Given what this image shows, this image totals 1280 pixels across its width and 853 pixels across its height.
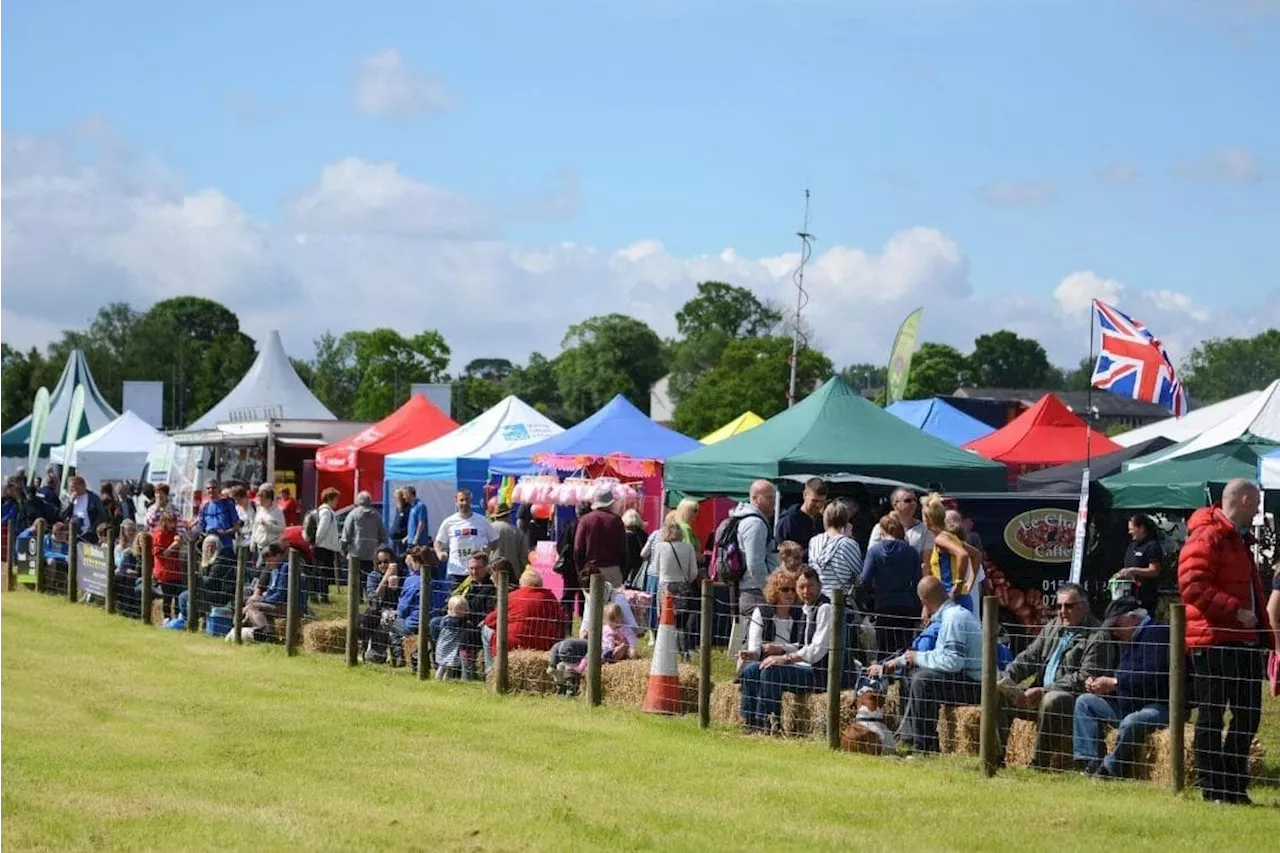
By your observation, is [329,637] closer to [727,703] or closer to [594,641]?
[594,641]

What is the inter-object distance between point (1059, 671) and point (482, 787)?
150 inches

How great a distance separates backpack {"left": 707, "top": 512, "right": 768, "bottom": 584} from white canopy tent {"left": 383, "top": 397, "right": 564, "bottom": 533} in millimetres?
11251

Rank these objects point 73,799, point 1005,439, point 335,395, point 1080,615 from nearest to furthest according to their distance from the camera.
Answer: point 73,799 < point 1080,615 < point 1005,439 < point 335,395

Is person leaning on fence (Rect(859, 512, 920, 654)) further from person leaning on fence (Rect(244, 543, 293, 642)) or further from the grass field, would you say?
person leaning on fence (Rect(244, 543, 293, 642))

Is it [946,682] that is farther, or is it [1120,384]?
[1120,384]

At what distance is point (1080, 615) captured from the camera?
11.4 meters

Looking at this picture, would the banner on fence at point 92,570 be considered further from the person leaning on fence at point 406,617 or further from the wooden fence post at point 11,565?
the person leaning on fence at point 406,617

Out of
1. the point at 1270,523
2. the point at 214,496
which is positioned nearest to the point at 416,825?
the point at 1270,523

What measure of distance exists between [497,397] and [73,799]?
135m

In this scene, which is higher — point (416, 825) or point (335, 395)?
point (335, 395)

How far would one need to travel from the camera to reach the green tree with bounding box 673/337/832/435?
9519 centimetres

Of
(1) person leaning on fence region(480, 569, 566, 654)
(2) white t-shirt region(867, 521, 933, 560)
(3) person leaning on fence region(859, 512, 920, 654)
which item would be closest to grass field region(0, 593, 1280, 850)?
(1) person leaning on fence region(480, 569, 566, 654)

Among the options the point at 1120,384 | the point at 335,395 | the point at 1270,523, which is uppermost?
the point at 335,395

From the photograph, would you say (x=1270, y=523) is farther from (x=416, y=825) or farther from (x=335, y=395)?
(x=335, y=395)
